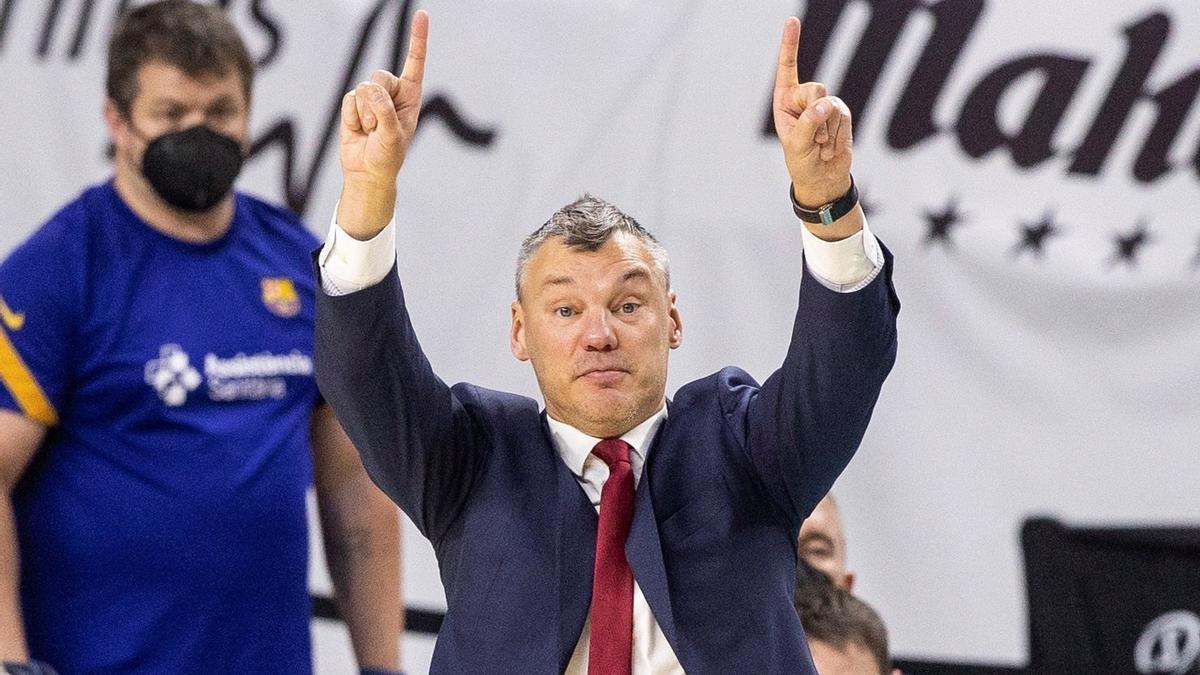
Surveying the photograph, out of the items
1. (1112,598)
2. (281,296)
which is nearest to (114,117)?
(281,296)

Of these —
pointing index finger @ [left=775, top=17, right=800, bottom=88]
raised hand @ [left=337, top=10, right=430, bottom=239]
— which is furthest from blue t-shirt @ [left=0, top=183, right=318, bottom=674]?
pointing index finger @ [left=775, top=17, right=800, bottom=88]

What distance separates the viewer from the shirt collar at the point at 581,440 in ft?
6.46

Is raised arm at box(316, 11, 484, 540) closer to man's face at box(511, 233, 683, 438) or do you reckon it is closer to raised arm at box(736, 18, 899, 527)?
man's face at box(511, 233, 683, 438)

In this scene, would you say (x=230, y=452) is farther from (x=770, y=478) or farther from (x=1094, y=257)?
(x=1094, y=257)

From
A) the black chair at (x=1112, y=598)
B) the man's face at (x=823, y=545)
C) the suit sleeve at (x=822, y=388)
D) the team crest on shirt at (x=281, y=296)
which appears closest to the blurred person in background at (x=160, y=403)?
the team crest on shirt at (x=281, y=296)

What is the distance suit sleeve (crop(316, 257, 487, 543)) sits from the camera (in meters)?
1.85

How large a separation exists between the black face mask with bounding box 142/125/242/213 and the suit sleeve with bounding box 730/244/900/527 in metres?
1.11

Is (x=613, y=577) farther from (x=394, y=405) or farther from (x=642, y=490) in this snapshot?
(x=394, y=405)

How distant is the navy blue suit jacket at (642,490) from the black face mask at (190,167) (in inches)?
34.4

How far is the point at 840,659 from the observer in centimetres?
262

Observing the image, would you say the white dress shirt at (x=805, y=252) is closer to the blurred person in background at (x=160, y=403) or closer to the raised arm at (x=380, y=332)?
→ the raised arm at (x=380, y=332)

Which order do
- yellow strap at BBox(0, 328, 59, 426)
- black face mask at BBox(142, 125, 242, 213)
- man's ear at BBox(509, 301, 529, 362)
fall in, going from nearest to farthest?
man's ear at BBox(509, 301, 529, 362) < yellow strap at BBox(0, 328, 59, 426) < black face mask at BBox(142, 125, 242, 213)

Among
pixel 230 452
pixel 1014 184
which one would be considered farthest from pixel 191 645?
pixel 1014 184

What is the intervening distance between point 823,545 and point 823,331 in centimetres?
144
